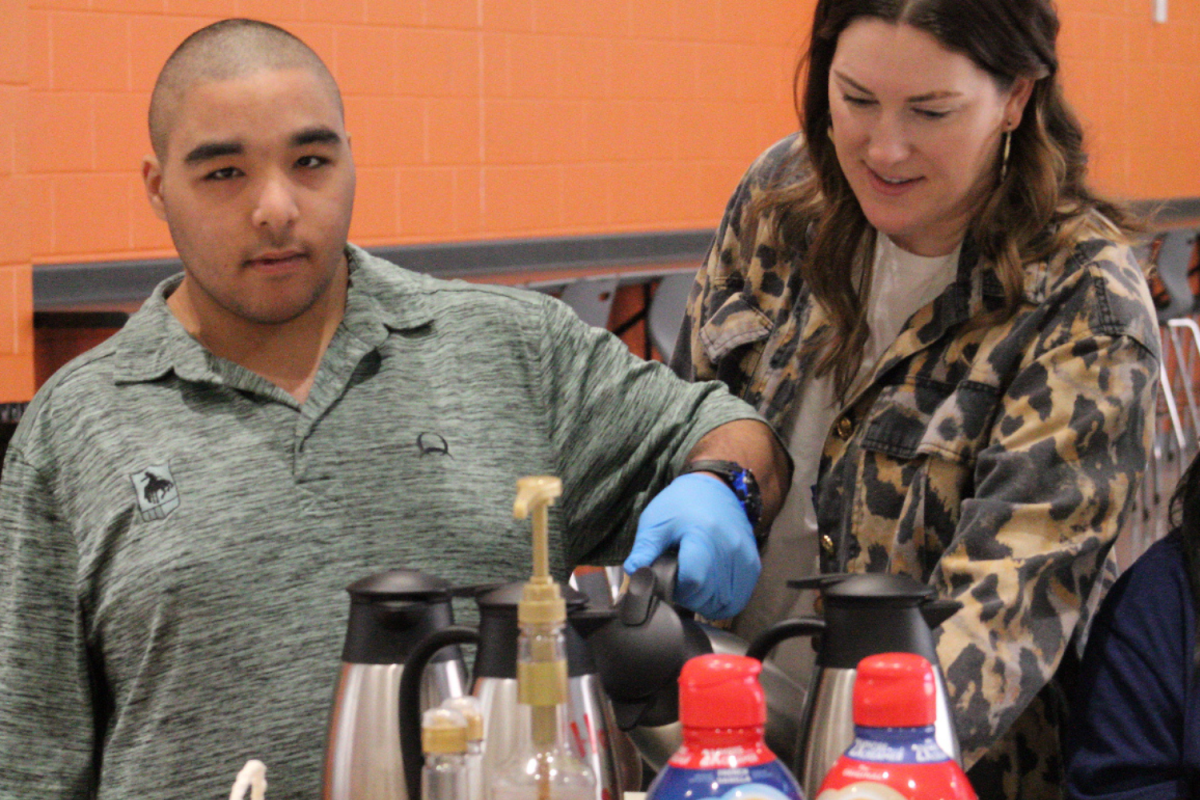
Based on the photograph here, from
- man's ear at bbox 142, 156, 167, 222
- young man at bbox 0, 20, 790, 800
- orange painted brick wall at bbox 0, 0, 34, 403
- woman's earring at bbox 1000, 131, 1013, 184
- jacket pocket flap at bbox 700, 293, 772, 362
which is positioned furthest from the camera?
orange painted brick wall at bbox 0, 0, 34, 403

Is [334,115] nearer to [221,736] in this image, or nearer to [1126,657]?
[221,736]

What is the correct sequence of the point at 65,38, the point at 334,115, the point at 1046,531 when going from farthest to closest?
the point at 65,38
the point at 334,115
the point at 1046,531

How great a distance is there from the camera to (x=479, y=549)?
4.78ft

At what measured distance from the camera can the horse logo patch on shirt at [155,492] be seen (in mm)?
1375

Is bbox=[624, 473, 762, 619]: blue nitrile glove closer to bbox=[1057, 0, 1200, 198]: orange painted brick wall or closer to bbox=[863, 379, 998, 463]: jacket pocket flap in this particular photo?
bbox=[863, 379, 998, 463]: jacket pocket flap

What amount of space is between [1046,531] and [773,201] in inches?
25.6

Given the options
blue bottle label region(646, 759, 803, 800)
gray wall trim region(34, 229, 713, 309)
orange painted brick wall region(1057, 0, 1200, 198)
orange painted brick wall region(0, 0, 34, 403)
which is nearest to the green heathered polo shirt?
blue bottle label region(646, 759, 803, 800)

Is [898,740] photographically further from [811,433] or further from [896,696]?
[811,433]

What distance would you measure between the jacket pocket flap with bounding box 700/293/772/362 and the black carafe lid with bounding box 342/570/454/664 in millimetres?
884

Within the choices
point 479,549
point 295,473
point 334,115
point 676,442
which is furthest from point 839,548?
point 334,115

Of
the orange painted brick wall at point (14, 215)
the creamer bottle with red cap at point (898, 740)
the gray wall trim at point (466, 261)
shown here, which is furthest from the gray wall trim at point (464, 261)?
the creamer bottle with red cap at point (898, 740)

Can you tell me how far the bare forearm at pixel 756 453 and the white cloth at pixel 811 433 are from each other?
7 cm

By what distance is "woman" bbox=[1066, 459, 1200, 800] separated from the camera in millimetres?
1357

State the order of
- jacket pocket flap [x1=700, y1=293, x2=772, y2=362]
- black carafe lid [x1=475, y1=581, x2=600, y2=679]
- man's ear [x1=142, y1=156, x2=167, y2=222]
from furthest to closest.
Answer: jacket pocket flap [x1=700, y1=293, x2=772, y2=362], man's ear [x1=142, y1=156, x2=167, y2=222], black carafe lid [x1=475, y1=581, x2=600, y2=679]
